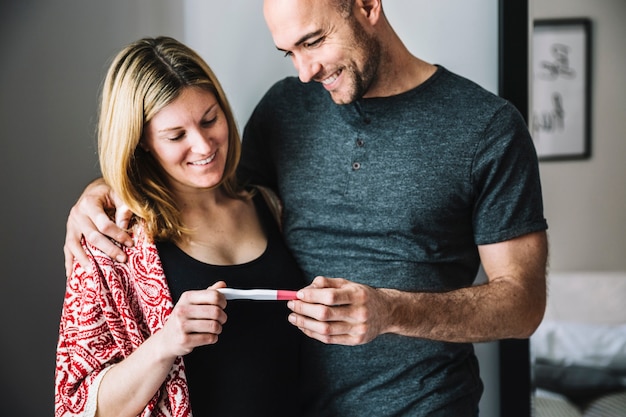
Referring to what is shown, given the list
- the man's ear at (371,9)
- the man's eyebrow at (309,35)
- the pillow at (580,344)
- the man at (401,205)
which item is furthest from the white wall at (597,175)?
the man's eyebrow at (309,35)

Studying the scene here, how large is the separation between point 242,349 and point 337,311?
337mm

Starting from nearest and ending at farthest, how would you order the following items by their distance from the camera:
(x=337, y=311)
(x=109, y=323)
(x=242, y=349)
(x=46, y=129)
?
(x=337, y=311) < (x=109, y=323) < (x=242, y=349) < (x=46, y=129)

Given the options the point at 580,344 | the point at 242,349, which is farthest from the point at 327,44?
the point at 580,344

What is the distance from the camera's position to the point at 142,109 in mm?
1365

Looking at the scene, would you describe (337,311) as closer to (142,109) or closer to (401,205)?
(401,205)

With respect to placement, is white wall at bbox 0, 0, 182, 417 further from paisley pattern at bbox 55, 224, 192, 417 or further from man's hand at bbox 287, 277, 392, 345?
man's hand at bbox 287, 277, 392, 345

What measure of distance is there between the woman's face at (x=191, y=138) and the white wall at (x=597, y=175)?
3.16ft

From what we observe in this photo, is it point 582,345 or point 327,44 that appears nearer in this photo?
point 327,44

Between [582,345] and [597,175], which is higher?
[597,175]

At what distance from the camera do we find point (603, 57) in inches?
72.4

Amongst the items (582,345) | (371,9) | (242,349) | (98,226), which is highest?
(371,9)

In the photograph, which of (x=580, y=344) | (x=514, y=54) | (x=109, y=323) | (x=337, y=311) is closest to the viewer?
(x=337, y=311)

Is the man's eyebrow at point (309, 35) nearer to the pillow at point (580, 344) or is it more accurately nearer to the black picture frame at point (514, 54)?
the black picture frame at point (514, 54)

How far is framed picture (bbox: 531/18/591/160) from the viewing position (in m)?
1.82
